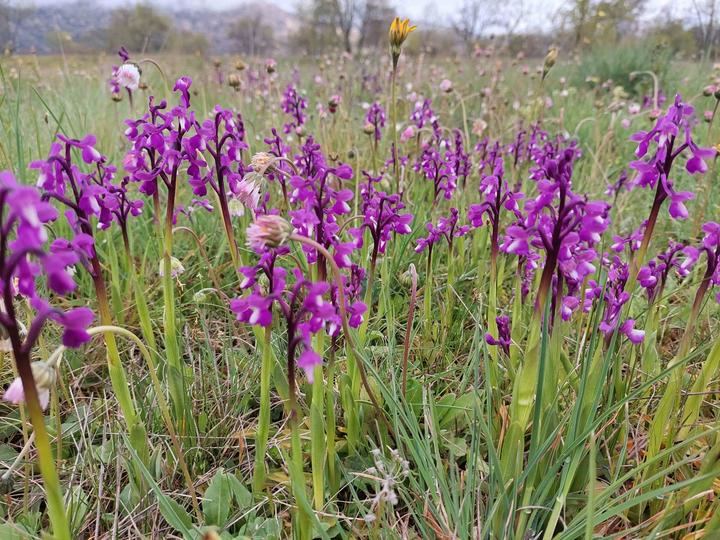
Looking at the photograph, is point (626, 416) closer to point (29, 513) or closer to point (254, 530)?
point (254, 530)

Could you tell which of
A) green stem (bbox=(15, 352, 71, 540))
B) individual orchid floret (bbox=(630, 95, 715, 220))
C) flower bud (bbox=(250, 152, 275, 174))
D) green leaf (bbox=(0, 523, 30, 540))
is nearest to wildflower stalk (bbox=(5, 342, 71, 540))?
green stem (bbox=(15, 352, 71, 540))

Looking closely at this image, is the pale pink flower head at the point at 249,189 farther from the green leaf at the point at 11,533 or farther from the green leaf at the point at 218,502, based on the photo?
the green leaf at the point at 11,533

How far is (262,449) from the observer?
1351 millimetres

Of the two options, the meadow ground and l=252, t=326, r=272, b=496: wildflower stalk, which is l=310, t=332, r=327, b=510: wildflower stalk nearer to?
the meadow ground

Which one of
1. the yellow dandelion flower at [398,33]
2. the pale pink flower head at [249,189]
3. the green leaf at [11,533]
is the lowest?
the green leaf at [11,533]

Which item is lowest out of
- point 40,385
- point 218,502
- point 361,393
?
point 218,502

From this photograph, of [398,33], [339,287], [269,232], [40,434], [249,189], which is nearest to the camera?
[40,434]

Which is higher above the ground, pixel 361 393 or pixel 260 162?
pixel 260 162

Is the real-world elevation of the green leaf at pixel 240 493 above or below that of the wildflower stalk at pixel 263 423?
below

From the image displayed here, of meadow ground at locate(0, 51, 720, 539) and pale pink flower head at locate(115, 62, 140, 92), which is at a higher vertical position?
pale pink flower head at locate(115, 62, 140, 92)

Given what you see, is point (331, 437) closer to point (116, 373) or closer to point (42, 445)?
point (116, 373)

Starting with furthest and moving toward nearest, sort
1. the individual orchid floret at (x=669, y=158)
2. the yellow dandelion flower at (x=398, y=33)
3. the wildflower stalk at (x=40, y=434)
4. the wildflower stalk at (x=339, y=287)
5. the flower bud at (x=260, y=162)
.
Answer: the yellow dandelion flower at (x=398, y=33) < the flower bud at (x=260, y=162) < the individual orchid floret at (x=669, y=158) < the wildflower stalk at (x=339, y=287) < the wildflower stalk at (x=40, y=434)

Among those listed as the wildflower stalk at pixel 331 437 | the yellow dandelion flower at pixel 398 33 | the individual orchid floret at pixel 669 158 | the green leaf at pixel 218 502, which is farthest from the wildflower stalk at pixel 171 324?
the individual orchid floret at pixel 669 158

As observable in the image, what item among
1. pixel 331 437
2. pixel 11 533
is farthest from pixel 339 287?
pixel 11 533
